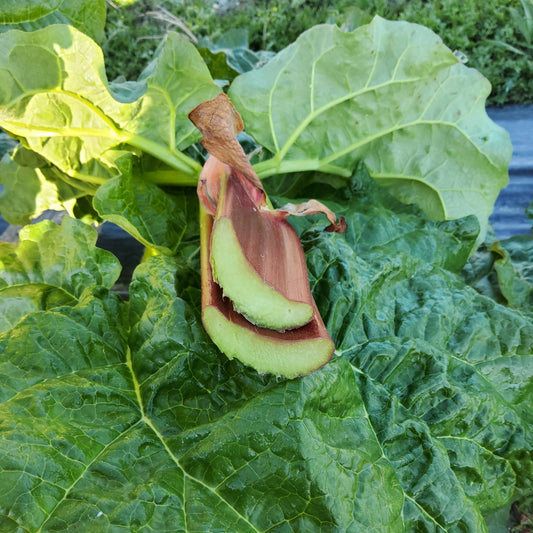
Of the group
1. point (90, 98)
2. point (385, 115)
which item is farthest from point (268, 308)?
point (385, 115)

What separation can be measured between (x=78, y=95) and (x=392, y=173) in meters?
0.72

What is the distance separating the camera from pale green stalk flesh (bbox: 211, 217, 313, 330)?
2.52 feet

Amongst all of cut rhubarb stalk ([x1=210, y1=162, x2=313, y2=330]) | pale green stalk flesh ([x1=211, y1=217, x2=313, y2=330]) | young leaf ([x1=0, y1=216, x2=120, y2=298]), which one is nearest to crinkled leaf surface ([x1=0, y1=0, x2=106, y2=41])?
young leaf ([x1=0, y1=216, x2=120, y2=298])

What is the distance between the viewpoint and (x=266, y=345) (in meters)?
0.76

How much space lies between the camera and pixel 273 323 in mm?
774

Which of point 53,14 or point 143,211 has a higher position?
point 53,14

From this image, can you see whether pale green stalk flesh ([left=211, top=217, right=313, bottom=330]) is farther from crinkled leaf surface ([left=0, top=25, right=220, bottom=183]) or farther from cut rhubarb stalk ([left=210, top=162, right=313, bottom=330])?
crinkled leaf surface ([left=0, top=25, right=220, bottom=183])

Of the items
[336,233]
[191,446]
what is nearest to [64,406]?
[191,446]

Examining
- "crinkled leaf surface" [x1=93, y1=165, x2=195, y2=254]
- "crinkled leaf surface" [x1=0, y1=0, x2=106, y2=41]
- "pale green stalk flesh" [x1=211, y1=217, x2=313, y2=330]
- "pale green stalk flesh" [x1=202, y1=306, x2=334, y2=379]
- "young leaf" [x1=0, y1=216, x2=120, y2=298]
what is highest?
"crinkled leaf surface" [x1=0, y1=0, x2=106, y2=41]

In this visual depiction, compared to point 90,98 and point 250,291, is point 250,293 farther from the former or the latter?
point 90,98

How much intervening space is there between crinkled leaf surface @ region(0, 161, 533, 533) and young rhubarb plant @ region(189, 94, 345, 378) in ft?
0.17

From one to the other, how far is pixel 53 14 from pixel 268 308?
→ 2.74 ft

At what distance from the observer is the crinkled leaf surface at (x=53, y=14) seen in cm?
114

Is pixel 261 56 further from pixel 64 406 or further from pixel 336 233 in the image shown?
pixel 64 406
